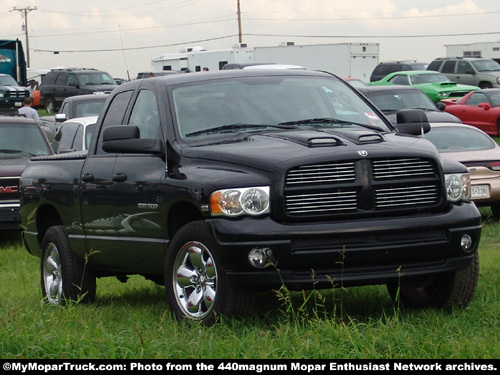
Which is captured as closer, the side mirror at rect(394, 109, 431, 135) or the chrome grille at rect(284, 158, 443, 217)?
the chrome grille at rect(284, 158, 443, 217)

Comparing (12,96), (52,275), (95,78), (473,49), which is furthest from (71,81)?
(52,275)

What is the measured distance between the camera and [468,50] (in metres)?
65.7

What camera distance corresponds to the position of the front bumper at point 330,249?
6957 millimetres

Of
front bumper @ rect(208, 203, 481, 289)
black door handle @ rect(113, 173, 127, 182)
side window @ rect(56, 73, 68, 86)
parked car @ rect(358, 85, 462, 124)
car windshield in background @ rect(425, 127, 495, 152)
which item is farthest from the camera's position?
side window @ rect(56, 73, 68, 86)

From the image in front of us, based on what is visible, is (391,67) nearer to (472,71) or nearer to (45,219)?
(472,71)

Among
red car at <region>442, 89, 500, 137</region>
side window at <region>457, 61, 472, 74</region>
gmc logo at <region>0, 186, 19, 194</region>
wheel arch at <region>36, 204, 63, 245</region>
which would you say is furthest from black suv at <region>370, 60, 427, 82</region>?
wheel arch at <region>36, 204, 63, 245</region>

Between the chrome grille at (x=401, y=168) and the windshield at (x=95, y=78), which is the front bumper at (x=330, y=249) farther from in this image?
the windshield at (x=95, y=78)

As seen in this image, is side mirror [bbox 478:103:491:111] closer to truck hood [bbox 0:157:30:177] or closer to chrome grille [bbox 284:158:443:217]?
truck hood [bbox 0:157:30:177]

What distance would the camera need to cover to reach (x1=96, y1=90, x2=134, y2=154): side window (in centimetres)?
909

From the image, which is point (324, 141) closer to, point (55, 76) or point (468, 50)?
point (55, 76)

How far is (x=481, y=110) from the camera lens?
3066cm

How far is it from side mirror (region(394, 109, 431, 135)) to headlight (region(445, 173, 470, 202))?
111 cm
